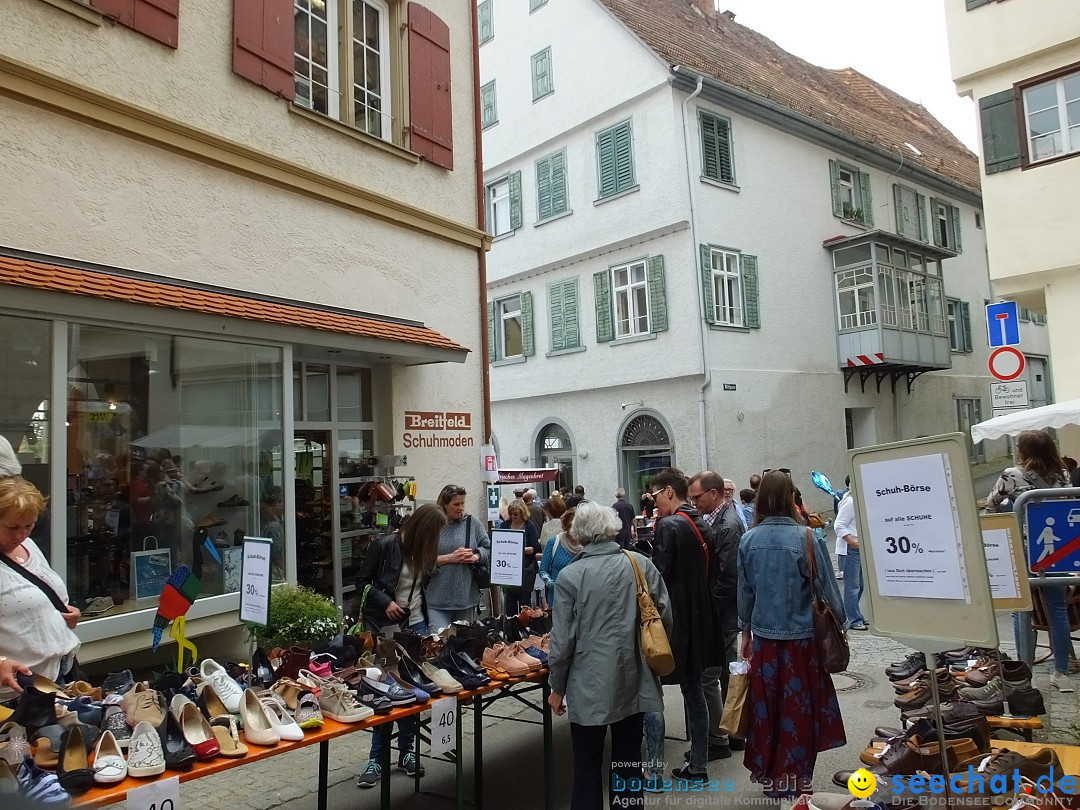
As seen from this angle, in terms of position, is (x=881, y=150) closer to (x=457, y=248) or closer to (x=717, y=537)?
(x=457, y=248)

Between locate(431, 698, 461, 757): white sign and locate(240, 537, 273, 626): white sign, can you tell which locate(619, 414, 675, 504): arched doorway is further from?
locate(431, 698, 461, 757): white sign

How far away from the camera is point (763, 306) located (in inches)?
746

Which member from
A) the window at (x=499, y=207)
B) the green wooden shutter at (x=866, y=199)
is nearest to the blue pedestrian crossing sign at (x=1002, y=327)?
the green wooden shutter at (x=866, y=199)

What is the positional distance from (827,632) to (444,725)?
76.8 inches

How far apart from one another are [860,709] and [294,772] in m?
4.03

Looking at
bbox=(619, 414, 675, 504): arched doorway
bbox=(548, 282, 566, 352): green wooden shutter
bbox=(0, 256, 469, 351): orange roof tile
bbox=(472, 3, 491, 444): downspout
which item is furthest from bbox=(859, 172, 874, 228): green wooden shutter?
bbox=(0, 256, 469, 351): orange roof tile

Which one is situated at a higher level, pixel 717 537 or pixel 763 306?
pixel 763 306

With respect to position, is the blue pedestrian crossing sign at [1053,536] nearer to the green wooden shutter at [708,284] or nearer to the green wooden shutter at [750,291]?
the green wooden shutter at [708,284]

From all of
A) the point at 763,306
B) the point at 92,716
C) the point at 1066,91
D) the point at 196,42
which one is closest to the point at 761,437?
the point at 763,306

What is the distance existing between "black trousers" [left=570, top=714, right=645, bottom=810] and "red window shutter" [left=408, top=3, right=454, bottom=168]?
7423 millimetres

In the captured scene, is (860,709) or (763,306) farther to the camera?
(763,306)

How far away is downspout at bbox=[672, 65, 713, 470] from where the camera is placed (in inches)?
677

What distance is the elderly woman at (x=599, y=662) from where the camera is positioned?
12.5ft

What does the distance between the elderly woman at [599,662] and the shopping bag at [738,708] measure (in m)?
0.47
